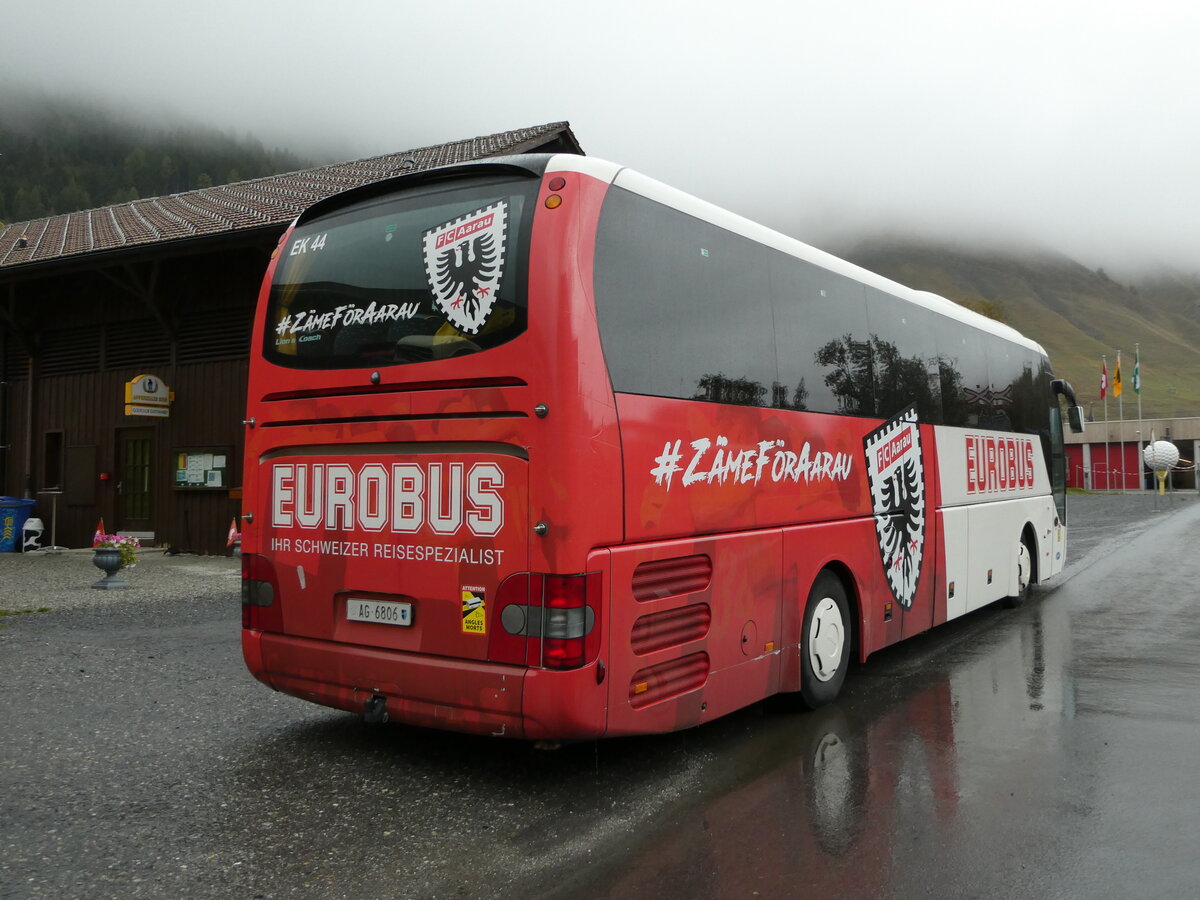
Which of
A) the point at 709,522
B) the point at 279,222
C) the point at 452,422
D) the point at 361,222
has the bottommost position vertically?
the point at 709,522

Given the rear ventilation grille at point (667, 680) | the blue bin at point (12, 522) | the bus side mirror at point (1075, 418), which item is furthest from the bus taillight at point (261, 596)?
the blue bin at point (12, 522)

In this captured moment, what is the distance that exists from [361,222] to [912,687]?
4959 millimetres

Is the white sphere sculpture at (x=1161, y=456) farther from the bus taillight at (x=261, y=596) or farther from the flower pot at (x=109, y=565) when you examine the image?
the bus taillight at (x=261, y=596)

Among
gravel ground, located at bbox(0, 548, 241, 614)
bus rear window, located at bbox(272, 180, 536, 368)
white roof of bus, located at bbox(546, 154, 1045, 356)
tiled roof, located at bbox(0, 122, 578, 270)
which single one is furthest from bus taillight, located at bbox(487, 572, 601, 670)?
tiled roof, located at bbox(0, 122, 578, 270)

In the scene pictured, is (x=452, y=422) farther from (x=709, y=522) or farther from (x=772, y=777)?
(x=772, y=777)

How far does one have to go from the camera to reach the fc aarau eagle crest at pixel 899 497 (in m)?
6.97

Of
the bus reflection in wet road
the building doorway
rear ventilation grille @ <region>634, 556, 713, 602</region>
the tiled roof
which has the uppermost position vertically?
the tiled roof

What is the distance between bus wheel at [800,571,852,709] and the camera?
600 cm

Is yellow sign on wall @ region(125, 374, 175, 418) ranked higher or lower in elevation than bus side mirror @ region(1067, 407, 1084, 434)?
higher

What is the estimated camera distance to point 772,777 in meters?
4.90

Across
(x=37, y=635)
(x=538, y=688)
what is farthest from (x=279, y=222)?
(x=538, y=688)

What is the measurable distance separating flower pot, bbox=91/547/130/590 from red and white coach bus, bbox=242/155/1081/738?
26.0 ft

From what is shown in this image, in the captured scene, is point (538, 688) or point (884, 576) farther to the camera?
point (884, 576)

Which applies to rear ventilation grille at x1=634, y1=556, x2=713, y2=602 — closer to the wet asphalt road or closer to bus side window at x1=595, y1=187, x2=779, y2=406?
bus side window at x1=595, y1=187, x2=779, y2=406
